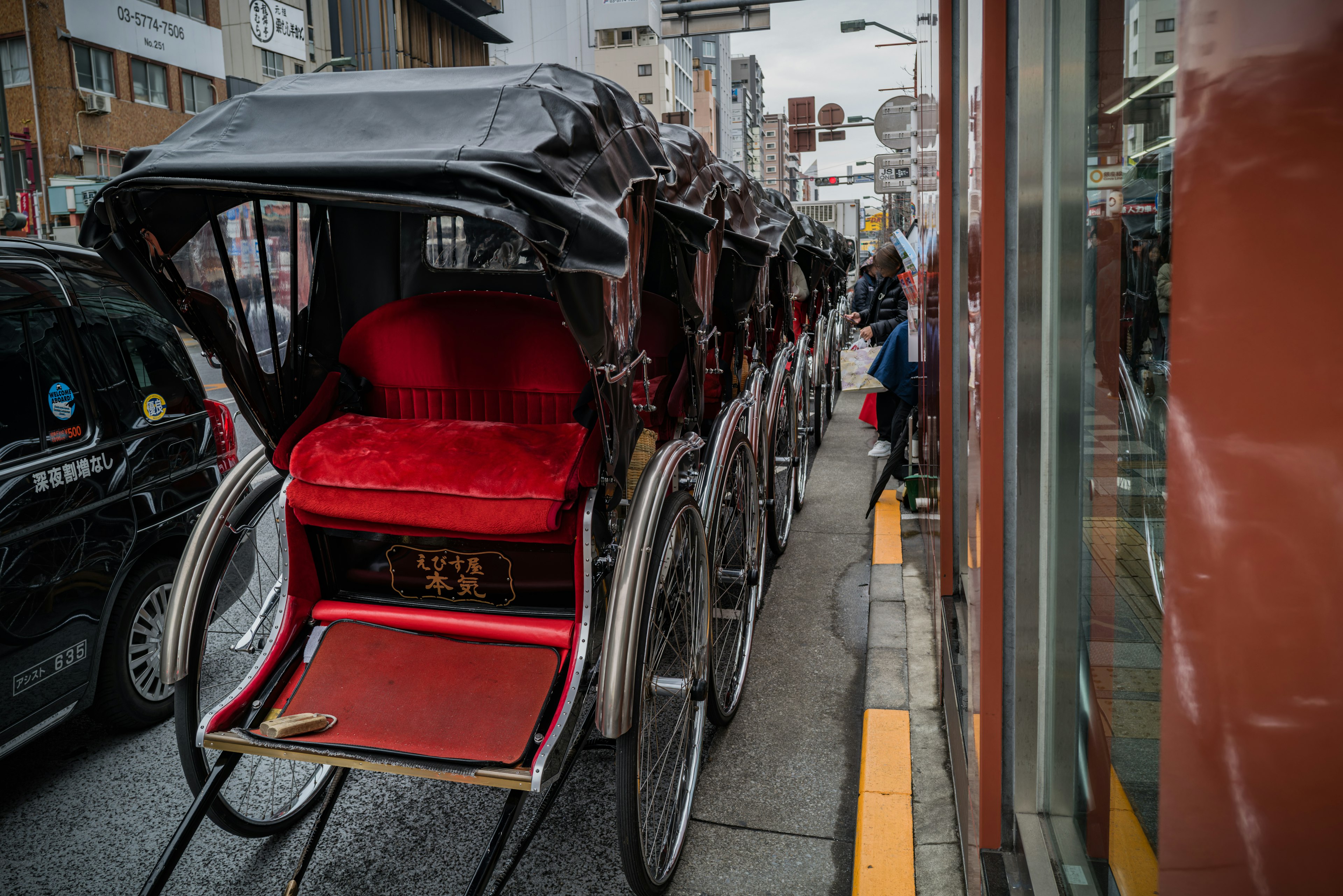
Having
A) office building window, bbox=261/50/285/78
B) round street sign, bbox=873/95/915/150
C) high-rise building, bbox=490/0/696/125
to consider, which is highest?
high-rise building, bbox=490/0/696/125

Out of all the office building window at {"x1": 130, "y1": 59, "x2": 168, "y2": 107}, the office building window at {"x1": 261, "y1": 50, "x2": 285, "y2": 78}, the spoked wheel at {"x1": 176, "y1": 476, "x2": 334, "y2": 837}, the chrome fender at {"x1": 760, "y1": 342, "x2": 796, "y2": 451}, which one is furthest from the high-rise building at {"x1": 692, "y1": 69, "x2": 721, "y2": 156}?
the spoked wheel at {"x1": 176, "y1": 476, "x2": 334, "y2": 837}

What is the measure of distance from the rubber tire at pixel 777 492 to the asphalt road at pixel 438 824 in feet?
4.32

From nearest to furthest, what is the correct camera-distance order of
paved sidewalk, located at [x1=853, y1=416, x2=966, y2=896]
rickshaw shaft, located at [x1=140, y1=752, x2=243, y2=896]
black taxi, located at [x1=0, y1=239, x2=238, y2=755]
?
rickshaw shaft, located at [x1=140, y1=752, x2=243, y2=896]
paved sidewalk, located at [x1=853, y1=416, x2=966, y2=896]
black taxi, located at [x1=0, y1=239, x2=238, y2=755]

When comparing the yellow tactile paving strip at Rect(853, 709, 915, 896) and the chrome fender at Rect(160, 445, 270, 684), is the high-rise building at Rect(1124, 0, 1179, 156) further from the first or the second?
the chrome fender at Rect(160, 445, 270, 684)

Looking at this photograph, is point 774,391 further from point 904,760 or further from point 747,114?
point 747,114

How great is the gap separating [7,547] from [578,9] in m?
68.7

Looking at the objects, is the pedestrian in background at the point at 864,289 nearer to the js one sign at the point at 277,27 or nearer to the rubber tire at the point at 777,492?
the rubber tire at the point at 777,492

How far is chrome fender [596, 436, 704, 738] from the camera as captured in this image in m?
2.36

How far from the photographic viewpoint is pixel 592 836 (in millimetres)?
3027

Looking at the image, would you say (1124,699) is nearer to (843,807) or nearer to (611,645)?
(611,645)

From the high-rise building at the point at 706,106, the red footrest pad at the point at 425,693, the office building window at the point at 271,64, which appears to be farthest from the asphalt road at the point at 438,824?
the high-rise building at the point at 706,106

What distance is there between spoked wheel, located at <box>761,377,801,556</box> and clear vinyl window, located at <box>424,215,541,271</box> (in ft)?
6.44

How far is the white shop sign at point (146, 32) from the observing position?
58.3 feet

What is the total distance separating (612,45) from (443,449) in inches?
2988
